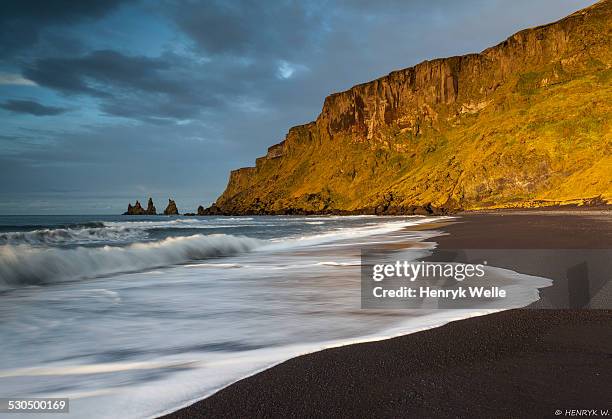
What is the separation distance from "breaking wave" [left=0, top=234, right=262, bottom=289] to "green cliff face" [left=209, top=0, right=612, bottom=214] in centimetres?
4027

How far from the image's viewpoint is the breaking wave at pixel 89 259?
9.02 m

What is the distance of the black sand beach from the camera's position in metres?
2.09

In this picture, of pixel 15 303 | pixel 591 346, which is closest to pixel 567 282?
pixel 591 346

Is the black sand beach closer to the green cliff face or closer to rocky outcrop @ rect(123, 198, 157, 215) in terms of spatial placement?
the green cliff face

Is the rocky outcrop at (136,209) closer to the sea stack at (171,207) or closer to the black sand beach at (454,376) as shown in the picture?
the sea stack at (171,207)

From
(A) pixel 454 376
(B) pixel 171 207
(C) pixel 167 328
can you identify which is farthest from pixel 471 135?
(B) pixel 171 207

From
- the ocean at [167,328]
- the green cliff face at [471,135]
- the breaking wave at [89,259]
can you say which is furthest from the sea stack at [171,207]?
the ocean at [167,328]

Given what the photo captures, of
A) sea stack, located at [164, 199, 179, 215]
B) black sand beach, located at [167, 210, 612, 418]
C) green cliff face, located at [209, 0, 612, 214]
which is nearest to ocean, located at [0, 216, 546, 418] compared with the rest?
black sand beach, located at [167, 210, 612, 418]

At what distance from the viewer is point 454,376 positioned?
246 centimetres

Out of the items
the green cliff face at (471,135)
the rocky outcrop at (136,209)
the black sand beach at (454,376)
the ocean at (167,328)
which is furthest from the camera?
the rocky outcrop at (136,209)

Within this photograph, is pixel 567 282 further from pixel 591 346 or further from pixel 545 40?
pixel 545 40

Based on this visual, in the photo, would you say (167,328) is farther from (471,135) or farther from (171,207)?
(171,207)

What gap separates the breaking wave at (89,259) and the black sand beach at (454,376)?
7.84m

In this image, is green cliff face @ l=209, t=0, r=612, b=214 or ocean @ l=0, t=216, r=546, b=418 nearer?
ocean @ l=0, t=216, r=546, b=418
